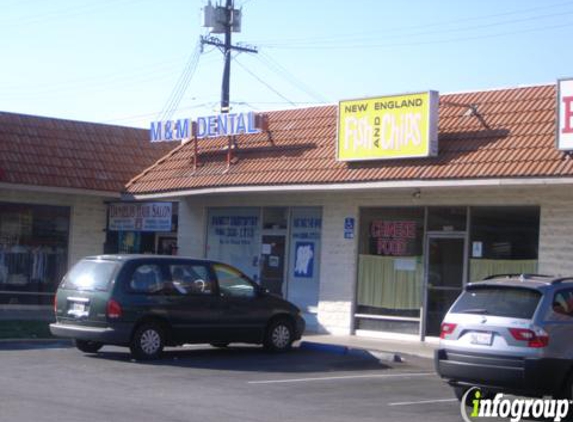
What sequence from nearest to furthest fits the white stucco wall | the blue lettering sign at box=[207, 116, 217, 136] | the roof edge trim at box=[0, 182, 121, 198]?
1. the blue lettering sign at box=[207, 116, 217, 136]
2. the roof edge trim at box=[0, 182, 121, 198]
3. the white stucco wall

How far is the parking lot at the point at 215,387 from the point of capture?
11.6 m

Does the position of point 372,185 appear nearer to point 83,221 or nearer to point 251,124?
point 251,124

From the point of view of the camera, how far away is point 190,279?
1747cm

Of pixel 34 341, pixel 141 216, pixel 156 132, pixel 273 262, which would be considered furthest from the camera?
pixel 156 132

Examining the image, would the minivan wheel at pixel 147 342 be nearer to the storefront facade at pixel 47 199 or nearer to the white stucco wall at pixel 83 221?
the storefront facade at pixel 47 199

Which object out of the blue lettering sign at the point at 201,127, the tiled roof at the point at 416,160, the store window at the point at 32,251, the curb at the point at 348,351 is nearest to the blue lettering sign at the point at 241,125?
the tiled roof at the point at 416,160

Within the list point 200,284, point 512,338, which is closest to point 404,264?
point 200,284

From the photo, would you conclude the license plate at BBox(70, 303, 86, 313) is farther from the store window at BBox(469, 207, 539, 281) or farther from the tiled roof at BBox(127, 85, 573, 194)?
the store window at BBox(469, 207, 539, 281)

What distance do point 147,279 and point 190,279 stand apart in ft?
2.80

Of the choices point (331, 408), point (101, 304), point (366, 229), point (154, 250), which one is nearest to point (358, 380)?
point (331, 408)

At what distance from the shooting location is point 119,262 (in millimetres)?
16688

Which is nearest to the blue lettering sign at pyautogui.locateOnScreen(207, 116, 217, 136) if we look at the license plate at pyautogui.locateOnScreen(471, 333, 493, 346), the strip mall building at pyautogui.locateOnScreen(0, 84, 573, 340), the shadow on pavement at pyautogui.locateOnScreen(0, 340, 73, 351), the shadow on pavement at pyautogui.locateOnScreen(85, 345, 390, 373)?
the strip mall building at pyautogui.locateOnScreen(0, 84, 573, 340)

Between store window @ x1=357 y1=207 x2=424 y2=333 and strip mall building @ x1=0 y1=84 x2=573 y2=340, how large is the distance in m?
0.02

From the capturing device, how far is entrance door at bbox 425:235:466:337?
2030 centimetres
